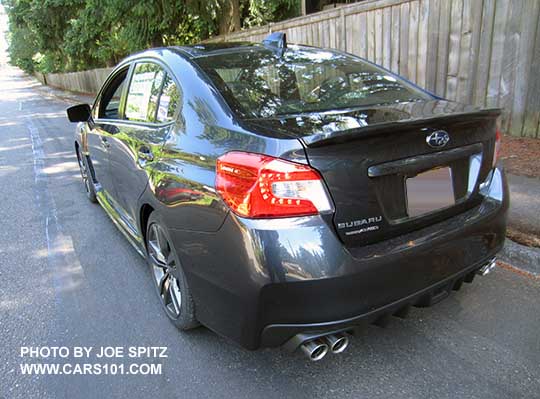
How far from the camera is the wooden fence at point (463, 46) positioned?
502 centimetres

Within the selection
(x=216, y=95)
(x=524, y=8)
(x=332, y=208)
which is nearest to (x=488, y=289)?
(x=332, y=208)

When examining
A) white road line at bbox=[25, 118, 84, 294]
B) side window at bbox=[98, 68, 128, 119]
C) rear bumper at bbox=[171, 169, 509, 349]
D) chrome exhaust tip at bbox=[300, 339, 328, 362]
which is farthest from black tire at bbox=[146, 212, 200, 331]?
side window at bbox=[98, 68, 128, 119]

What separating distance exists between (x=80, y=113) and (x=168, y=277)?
8.23ft

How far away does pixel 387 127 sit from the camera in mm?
1876

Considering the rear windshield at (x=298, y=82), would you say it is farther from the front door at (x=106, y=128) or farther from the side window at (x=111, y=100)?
the side window at (x=111, y=100)

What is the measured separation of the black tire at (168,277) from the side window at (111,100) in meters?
1.58

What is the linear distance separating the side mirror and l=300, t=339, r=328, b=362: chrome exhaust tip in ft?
11.7

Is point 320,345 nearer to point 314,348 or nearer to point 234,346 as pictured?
point 314,348

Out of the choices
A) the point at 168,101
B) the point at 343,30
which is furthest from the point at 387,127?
the point at 343,30

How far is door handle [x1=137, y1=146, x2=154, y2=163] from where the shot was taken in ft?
8.64

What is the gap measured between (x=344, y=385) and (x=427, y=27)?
18.2 feet

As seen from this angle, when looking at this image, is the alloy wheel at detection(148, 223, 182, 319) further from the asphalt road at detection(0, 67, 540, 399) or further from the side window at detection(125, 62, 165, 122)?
the side window at detection(125, 62, 165, 122)

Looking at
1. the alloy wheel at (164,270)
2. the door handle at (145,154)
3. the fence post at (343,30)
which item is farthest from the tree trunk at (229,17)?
the alloy wheel at (164,270)

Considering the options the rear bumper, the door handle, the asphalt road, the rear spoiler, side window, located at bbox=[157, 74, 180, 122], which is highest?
side window, located at bbox=[157, 74, 180, 122]
